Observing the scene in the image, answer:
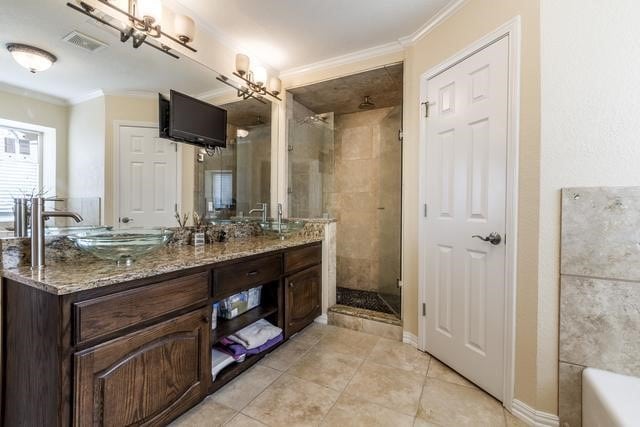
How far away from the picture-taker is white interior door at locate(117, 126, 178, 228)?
167cm

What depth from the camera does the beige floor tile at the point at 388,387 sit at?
157 centimetres

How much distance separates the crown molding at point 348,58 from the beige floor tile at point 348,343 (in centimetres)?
242

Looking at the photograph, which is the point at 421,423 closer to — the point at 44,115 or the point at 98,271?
the point at 98,271

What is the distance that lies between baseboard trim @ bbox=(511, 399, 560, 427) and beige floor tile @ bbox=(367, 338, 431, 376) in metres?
0.51

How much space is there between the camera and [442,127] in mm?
1957

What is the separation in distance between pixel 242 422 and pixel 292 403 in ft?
0.91

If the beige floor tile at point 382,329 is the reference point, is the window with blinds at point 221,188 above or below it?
above

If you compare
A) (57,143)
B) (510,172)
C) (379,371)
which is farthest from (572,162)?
(57,143)

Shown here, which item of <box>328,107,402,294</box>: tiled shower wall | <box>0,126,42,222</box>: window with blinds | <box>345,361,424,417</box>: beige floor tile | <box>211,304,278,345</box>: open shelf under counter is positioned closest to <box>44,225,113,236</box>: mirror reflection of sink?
<box>0,126,42,222</box>: window with blinds

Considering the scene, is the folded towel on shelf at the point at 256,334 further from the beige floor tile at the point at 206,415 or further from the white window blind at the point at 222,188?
the white window blind at the point at 222,188

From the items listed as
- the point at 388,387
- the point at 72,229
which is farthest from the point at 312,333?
the point at 72,229

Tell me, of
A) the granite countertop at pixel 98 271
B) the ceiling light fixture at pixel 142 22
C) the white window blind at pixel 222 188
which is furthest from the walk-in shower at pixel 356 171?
the granite countertop at pixel 98 271

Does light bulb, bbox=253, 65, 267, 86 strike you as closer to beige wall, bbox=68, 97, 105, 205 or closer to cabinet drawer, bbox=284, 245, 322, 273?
beige wall, bbox=68, 97, 105, 205

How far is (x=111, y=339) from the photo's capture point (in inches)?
42.9
